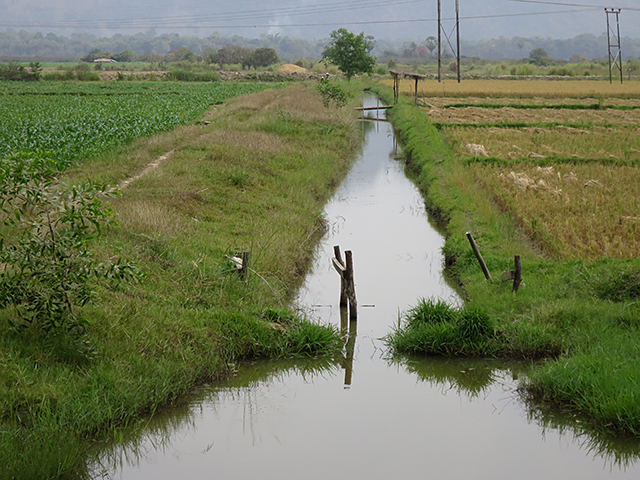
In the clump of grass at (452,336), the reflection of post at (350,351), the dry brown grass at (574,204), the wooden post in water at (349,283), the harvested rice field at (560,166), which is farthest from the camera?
the harvested rice field at (560,166)

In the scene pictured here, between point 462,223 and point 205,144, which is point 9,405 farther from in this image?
point 205,144

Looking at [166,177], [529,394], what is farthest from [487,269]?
[166,177]

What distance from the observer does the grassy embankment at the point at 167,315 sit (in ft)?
14.9

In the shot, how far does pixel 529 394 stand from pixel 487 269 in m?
2.31

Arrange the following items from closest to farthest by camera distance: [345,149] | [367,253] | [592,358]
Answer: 1. [592,358]
2. [367,253]
3. [345,149]

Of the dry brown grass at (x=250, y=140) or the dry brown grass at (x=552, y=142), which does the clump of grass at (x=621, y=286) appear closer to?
the dry brown grass at (x=250, y=140)

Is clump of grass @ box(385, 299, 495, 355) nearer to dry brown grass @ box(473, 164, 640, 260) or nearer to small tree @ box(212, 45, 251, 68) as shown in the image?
dry brown grass @ box(473, 164, 640, 260)

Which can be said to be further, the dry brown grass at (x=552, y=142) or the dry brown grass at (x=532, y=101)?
the dry brown grass at (x=532, y=101)

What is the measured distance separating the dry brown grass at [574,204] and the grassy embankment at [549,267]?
3 cm

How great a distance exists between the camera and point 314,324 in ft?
22.0

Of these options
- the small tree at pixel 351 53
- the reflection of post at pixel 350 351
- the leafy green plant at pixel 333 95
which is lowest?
the reflection of post at pixel 350 351

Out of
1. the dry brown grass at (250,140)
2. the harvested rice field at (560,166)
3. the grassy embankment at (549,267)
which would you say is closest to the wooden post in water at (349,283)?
the grassy embankment at (549,267)

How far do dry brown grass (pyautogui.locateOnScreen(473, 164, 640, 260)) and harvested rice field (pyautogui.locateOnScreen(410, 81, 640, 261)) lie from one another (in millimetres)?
14

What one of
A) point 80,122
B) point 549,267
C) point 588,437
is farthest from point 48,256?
point 80,122
